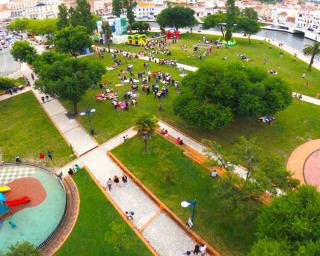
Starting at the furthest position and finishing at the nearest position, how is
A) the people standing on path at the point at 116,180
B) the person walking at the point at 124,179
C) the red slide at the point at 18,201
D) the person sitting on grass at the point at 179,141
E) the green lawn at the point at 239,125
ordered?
the green lawn at the point at 239,125, the person sitting on grass at the point at 179,141, the person walking at the point at 124,179, the people standing on path at the point at 116,180, the red slide at the point at 18,201

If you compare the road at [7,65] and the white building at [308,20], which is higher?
the white building at [308,20]

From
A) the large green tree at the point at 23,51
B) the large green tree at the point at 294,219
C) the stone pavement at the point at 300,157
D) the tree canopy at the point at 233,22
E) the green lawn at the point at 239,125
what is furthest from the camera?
the tree canopy at the point at 233,22

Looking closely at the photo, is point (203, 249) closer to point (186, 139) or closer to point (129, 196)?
point (129, 196)

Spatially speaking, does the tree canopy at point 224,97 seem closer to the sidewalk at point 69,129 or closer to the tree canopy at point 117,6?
the sidewalk at point 69,129

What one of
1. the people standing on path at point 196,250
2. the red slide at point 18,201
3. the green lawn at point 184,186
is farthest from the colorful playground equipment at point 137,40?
the people standing on path at point 196,250

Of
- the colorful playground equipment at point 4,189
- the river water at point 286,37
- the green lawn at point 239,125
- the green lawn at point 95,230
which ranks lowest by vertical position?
the green lawn at point 95,230

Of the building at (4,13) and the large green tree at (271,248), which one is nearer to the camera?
the large green tree at (271,248)

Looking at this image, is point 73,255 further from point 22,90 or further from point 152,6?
point 152,6
